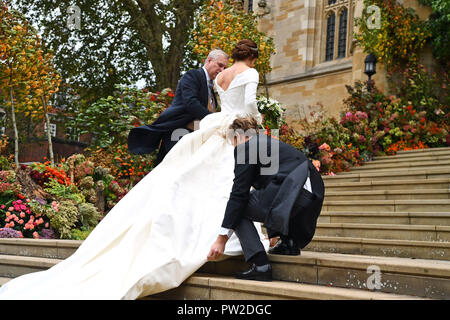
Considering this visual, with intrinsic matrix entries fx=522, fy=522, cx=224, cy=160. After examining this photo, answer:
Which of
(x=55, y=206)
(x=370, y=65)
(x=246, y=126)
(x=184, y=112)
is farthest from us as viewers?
(x=370, y=65)

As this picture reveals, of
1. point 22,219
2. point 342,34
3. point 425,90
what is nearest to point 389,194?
point 22,219

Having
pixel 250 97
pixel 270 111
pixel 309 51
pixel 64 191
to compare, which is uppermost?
pixel 309 51

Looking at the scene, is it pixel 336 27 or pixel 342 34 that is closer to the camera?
pixel 342 34

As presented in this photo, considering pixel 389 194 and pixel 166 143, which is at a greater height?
pixel 166 143

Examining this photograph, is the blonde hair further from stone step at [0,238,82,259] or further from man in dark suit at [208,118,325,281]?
stone step at [0,238,82,259]

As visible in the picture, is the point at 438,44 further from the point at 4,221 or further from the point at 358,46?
the point at 4,221

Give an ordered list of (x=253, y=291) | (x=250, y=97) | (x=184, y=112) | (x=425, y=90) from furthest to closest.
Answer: (x=425, y=90)
(x=184, y=112)
(x=250, y=97)
(x=253, y=291)

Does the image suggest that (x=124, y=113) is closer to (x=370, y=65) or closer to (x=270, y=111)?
(x=270, y=111)

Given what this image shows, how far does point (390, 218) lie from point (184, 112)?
2.57 metres

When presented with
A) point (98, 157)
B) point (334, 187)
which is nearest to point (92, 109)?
point (98, 157)

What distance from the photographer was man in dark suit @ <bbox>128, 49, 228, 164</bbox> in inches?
198

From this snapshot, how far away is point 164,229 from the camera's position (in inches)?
147

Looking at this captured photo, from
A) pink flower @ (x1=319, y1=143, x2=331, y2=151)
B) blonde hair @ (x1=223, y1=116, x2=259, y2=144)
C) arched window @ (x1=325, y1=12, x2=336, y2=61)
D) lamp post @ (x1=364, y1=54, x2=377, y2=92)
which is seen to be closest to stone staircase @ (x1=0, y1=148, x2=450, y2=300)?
blonde hair @ (x1=223, y1=116, x2=259, y2=144)
